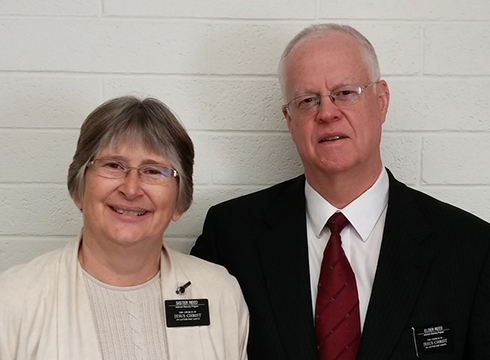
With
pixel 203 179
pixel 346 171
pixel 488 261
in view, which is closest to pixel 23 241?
pixel 203 179

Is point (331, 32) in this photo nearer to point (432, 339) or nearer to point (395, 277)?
point (395, 277)

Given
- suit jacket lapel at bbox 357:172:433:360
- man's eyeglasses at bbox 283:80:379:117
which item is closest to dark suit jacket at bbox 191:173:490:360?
suit jacket lapel at bbox 357:172:433:360

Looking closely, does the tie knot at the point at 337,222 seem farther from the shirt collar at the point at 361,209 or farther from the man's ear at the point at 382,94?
the man's ear at the point at 382,94

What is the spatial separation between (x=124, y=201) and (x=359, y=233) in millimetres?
796

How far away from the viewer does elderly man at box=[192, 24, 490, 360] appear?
1984 mm

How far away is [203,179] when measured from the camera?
252 cm

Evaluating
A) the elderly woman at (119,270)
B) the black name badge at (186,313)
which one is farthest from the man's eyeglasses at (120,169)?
the black name badge at (186,313)

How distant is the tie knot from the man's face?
143 mm

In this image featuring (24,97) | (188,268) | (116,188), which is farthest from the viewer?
(24,97)

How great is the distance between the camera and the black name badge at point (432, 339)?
76.7 inches

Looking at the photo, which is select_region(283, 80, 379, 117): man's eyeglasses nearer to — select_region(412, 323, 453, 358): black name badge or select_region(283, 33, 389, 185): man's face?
select_region(283, 33, 389, 185): man's face

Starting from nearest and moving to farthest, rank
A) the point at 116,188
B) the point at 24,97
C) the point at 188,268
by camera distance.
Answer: the point at 116,188 < the point at 188,268 < the point at 24,97

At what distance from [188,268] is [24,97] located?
38.1 inches

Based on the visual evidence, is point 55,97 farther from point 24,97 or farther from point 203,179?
point 203,179
